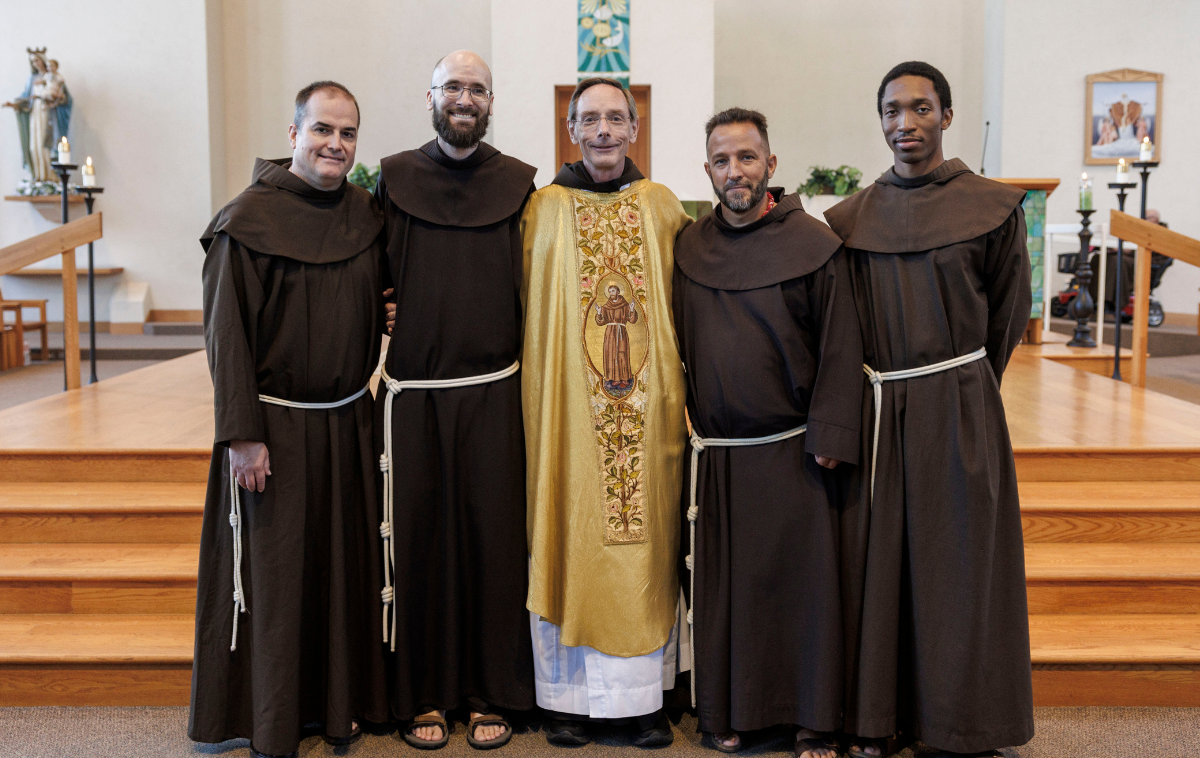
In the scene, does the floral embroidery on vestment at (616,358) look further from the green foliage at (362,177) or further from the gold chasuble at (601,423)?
the green foliage at (362,177)

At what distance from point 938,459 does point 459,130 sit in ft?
5.09

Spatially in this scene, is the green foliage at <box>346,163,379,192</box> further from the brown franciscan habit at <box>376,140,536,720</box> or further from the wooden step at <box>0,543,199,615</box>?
the brown franciscan habit at <box>376,140,536,720</box>

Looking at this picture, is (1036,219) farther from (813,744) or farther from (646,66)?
(813,744)

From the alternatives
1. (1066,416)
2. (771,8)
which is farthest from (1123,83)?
(1066,416)

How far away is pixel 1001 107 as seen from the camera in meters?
10.3

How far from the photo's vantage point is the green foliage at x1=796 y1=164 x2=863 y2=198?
7.89m

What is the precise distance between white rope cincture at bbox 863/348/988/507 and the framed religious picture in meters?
9.56

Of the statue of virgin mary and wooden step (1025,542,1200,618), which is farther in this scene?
the statue of virgin mary

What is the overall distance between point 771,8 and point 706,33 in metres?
2.26

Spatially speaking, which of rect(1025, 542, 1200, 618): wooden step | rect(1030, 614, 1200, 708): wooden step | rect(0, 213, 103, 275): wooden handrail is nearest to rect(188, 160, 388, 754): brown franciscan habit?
rect(1030, 614, 1200, 708): wooden step

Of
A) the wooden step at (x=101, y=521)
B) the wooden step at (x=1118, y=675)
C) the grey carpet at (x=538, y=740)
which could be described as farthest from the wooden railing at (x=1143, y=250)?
the wooden step at (x=101, y=521)

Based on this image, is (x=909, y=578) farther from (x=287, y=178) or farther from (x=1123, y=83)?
(x=1123, y=83)

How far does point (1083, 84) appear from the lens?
10352mm

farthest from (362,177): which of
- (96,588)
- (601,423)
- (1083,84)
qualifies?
(1083,84)
